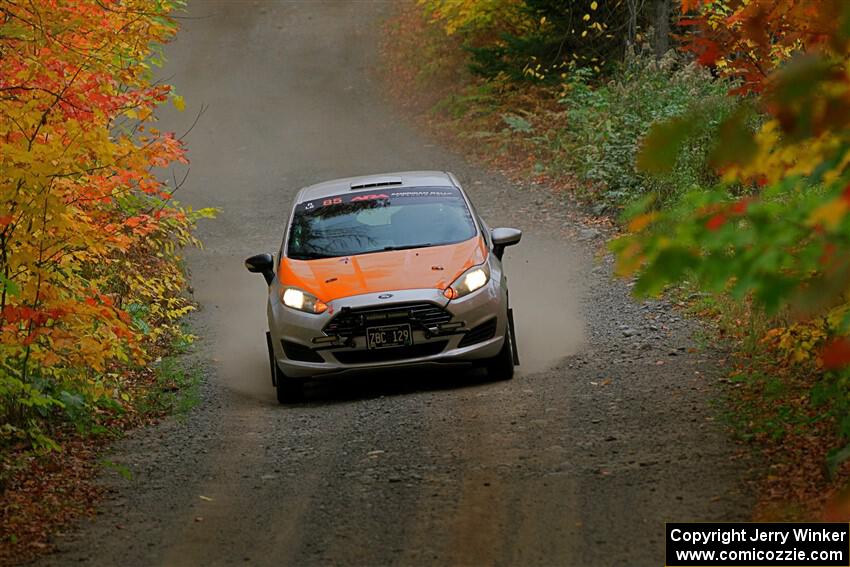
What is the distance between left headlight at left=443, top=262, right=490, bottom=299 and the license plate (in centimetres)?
51

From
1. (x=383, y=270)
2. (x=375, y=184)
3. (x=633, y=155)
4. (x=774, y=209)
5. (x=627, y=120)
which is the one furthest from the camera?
(x=627, y=120)

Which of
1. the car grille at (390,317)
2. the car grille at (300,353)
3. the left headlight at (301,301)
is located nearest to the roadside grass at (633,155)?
the car grille at (390,317)

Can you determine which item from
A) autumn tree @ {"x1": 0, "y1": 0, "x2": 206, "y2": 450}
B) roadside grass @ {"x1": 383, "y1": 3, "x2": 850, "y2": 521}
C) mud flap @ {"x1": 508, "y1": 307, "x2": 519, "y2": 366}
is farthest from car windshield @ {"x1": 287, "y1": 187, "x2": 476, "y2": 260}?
roadside grass @ {"x1": 383, "y1": 3, "x2": 850, "y2": 521}

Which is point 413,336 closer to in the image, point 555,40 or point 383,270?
point 383,270

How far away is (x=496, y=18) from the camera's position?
100 feet

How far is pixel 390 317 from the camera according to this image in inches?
408

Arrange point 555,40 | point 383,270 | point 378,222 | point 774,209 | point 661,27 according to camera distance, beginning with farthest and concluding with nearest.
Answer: point 555,40, point 661,27, point 378,222, point 383,270, point 774,209

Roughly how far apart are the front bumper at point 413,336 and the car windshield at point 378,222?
3.43 ft

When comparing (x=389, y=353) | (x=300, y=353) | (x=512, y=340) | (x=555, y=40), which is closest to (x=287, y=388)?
(x=300, y=353)

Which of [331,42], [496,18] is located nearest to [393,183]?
[496,18]

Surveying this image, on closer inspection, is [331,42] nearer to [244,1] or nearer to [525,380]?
Result: [244,1]

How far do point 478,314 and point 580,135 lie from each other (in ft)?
43.7

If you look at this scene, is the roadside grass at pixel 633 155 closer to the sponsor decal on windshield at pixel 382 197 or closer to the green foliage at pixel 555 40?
the green foliage at pixel 555 40

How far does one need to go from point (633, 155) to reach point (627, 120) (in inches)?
78.8
